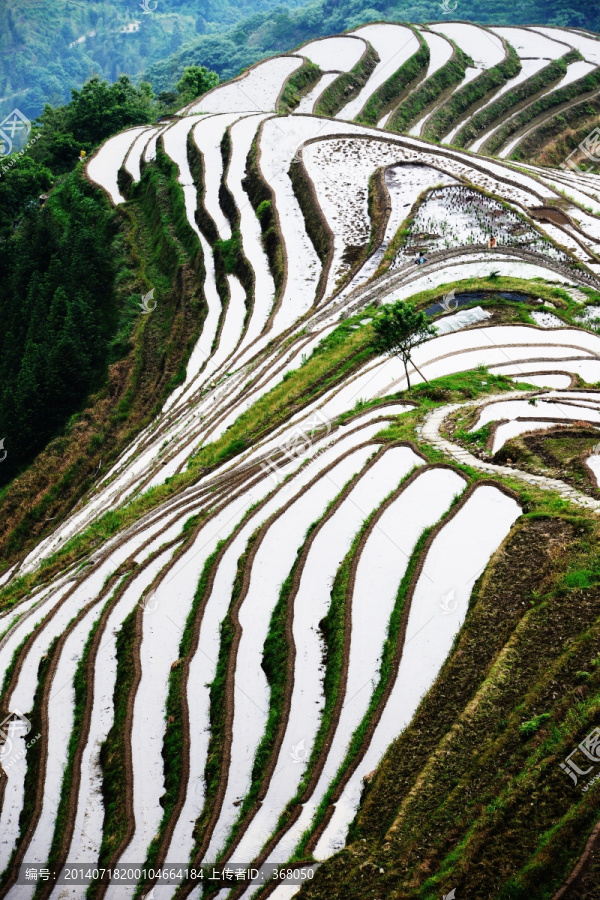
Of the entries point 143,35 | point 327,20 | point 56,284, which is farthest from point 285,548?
point 143,35

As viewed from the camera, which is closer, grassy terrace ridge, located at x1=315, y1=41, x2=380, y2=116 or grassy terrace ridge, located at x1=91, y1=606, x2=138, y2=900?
grassy terrace ridge, located at x1=91, y1=606, x2=138, y2=900

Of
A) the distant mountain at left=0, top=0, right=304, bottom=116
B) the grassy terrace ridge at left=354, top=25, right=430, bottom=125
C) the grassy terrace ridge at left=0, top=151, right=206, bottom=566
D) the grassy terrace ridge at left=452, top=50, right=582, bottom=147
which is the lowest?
the grassy terrace ridge at left=0, top=151, right=206, bottom=566

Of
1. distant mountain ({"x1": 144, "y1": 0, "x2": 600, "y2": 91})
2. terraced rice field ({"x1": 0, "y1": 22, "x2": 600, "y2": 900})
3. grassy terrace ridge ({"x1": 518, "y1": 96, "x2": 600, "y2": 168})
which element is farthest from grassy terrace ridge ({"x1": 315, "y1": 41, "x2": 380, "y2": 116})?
distant mountain ({"x1": 144, "y1": 0, "x2": 600, "y2": 91})

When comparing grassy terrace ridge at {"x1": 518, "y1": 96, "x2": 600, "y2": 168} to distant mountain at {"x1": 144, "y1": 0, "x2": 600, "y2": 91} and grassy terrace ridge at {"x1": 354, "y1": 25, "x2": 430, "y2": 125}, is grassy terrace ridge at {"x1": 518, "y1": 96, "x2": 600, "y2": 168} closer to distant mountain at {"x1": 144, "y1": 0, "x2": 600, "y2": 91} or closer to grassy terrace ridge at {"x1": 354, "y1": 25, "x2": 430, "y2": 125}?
grassy terrace ridge at {"x1": 354, "y1": 25, "x2": 430, "y2": 125}

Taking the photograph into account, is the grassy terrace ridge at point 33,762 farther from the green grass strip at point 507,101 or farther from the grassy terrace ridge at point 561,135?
the grassy terrace ridge at point 561,135

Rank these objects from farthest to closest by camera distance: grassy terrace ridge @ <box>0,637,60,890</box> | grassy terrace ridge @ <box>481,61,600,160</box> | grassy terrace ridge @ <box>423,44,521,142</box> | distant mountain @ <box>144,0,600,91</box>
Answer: distant mountain @ <box>144,0,600,91</box> → grassy terrace ridge @ <box>423,44,521,142</box> → grassy terrace ridge @ <box>481,61,600,160</box> → grassy terrace ridge @ <box>0,637,60,890</box>

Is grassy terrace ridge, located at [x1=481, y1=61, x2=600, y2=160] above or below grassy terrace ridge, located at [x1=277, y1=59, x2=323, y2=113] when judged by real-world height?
below

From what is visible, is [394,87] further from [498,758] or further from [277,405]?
[498,758]
